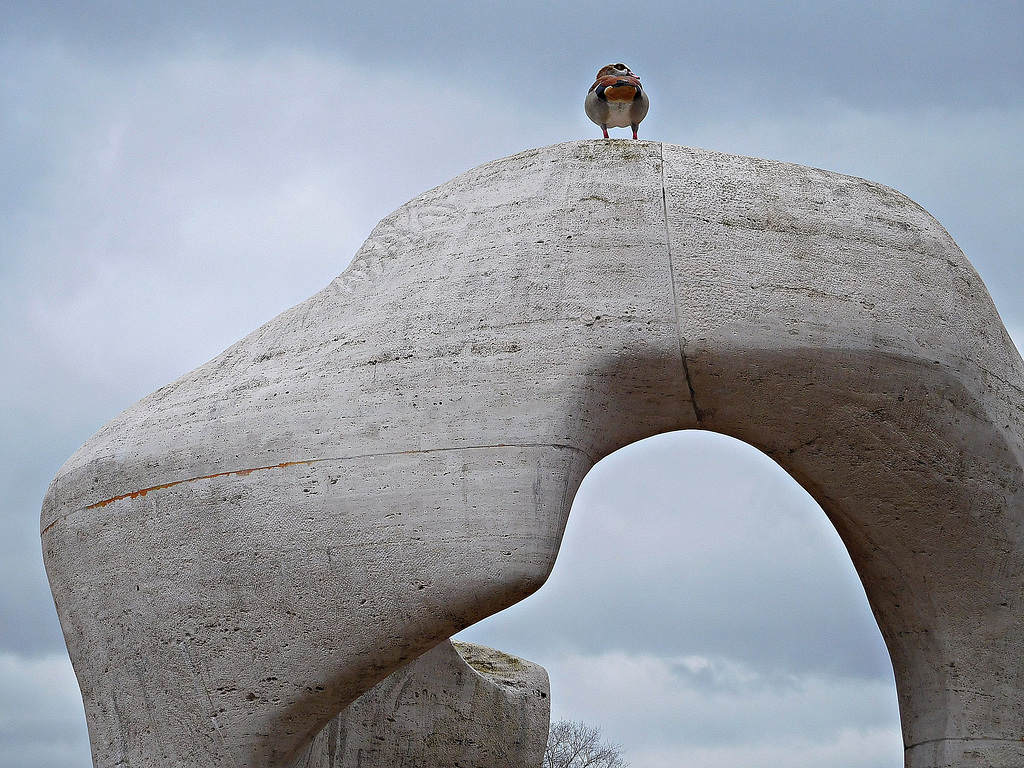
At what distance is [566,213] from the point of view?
6.32 meters

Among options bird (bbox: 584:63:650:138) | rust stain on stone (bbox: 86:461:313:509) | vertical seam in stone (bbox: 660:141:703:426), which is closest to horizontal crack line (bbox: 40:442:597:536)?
rust stain on stone (bbox: 86:461:313:509)

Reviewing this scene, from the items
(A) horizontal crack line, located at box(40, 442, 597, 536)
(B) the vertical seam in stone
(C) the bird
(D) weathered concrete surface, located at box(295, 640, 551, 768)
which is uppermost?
(C) the bird

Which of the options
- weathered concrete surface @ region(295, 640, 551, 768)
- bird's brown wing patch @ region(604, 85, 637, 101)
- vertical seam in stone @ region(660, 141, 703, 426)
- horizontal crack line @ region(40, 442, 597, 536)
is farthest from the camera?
weathered concrete surface @ region(295, 640, 551, 768)

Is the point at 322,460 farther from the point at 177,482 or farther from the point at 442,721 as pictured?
the point at 442,721

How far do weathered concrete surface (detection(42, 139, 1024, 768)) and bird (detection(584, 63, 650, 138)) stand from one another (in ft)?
2.33

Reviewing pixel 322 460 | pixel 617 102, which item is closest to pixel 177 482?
pixel 322 460

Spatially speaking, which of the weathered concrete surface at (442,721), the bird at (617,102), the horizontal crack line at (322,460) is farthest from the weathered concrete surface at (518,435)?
the weathered concrete surface at (442,721)

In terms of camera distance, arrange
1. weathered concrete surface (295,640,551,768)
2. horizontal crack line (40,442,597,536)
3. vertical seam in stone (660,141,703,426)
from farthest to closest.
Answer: weathered concrete surface (295,640,551,768), vertical seam in stone (660,141,703,426), horizontal crack line (40,442,597,536)

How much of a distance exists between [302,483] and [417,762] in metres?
3.41

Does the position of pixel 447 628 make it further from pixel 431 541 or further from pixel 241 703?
pixel 241 703

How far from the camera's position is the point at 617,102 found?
285 inches

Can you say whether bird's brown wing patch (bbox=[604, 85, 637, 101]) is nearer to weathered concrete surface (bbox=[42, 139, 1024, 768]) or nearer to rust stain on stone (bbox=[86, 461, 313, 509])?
weathered concrete surface (bbox=[42, 139, 1024, 768])

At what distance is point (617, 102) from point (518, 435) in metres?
2.45

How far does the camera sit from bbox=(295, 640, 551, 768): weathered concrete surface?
27.1ft
